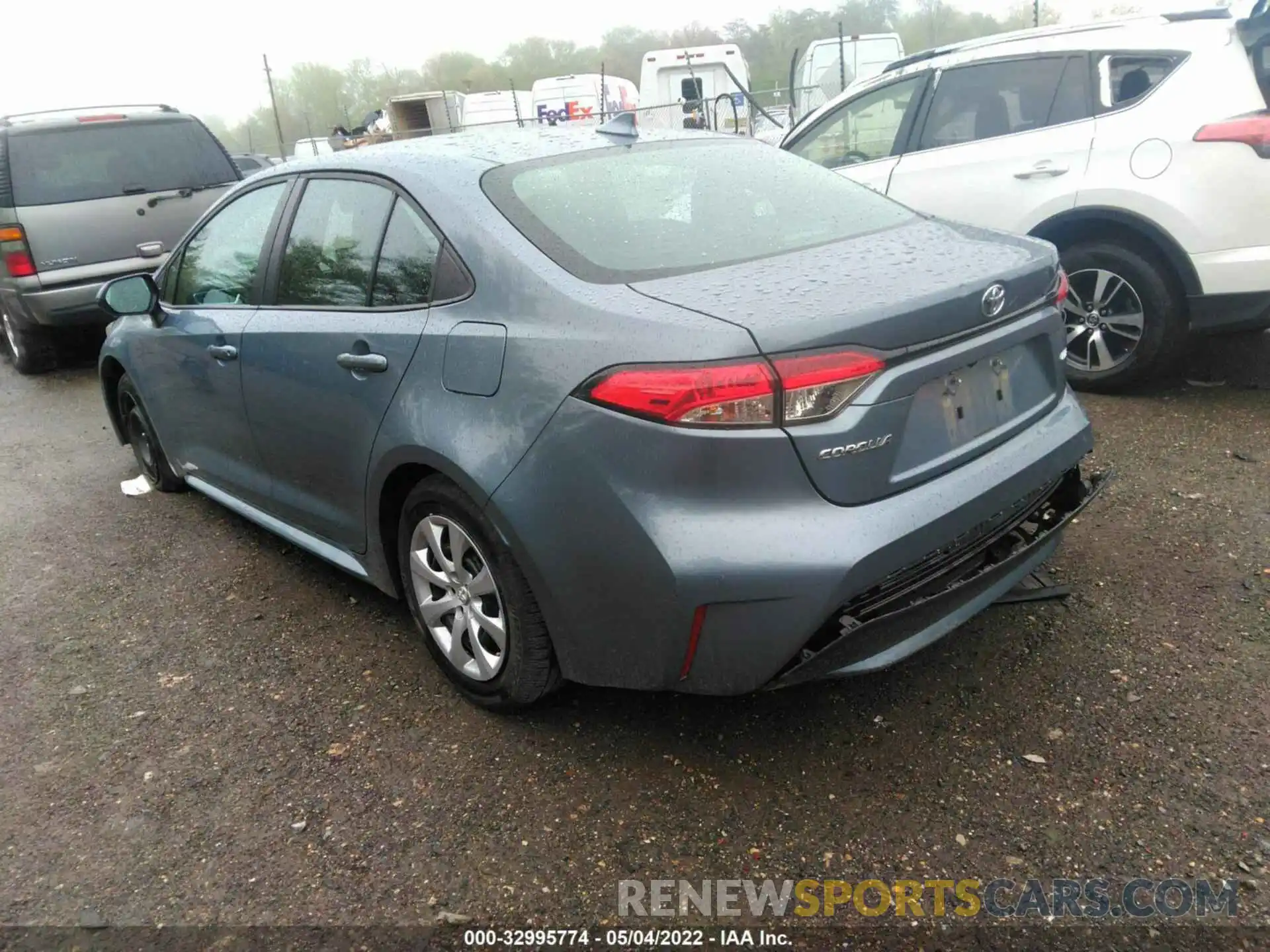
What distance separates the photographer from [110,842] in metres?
2.47

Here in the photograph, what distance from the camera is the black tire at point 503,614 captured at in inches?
98.0

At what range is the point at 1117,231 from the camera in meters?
4.75

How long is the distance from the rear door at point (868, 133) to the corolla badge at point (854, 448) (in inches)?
Answer: 145

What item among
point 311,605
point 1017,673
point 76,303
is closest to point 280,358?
point 311,605

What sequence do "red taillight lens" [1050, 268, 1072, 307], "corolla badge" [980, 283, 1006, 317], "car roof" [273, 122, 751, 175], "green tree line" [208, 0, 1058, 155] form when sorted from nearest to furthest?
"corolla badge" [980, 283, 1006, 317], "red taillight lens" [1050, 268, 1072, 307], "car roof" [273, 122, 751, 175], "green tree line" [208, 0, 1058, 155]

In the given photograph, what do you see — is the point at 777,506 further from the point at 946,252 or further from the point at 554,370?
the point at 946,252

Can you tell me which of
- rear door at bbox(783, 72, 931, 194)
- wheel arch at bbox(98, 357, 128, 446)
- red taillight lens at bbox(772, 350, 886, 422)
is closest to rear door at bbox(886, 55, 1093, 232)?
rear door at bbox(783, 72, 931, 194)

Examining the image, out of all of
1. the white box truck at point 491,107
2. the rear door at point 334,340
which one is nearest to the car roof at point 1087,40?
the rear door at point 334,340

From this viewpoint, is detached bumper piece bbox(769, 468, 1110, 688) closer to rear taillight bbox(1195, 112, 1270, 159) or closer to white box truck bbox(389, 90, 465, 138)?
rear taillight bbox(1195, 112, 1270, 159)

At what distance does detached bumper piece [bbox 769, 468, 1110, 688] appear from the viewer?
2201mm

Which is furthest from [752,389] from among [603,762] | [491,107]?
[491,107]

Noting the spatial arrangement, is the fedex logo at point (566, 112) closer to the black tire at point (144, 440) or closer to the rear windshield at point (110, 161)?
the rear windshield at point (110, 161)

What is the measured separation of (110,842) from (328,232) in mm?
1940

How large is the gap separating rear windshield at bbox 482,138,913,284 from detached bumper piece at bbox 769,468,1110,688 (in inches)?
36.4
